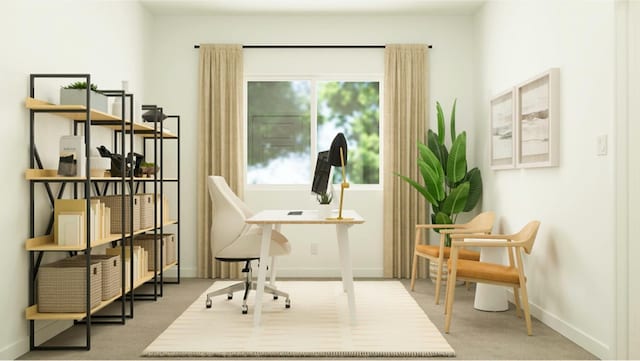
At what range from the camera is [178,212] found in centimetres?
552

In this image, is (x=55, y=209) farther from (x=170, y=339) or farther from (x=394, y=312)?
(x=394, y=312)

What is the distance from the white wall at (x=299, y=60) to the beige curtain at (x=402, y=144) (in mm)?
133

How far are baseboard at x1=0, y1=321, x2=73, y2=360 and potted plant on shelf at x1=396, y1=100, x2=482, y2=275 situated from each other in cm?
319

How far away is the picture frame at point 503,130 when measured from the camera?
185 inches

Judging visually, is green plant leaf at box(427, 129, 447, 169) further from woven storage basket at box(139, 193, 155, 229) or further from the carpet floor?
woven storage basket at box(139, 193, 155, 229)

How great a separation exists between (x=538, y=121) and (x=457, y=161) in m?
1.36

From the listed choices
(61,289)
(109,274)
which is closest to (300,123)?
(109,274)

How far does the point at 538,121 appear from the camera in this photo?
4148 millimetres

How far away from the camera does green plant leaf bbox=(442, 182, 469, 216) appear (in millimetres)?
5305

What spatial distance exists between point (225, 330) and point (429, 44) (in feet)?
12.3

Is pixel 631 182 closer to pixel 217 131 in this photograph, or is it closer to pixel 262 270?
pixel 262 270

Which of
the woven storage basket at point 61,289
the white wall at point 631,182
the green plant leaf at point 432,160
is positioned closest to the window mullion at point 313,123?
the green plant leaf at point 432,160

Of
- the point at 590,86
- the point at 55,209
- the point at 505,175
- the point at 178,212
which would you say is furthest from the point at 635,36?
the point at 178,212

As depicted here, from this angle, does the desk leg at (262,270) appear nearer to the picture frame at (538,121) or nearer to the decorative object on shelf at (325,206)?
the decorative object on shelf at (325,206)
